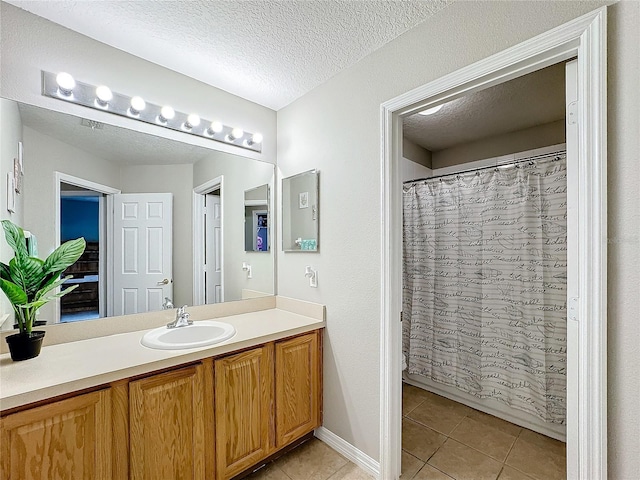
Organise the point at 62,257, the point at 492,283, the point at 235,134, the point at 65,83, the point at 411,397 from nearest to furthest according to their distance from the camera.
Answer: the point at 62,257 → the point at 65,83 → the point at 235,134 → the point at 492,283 → the point at 411,397

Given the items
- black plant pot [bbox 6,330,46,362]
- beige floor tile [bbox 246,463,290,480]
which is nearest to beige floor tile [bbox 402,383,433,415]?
beige floor tile [bbox 246,463,290,480]

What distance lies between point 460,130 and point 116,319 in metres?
3.06

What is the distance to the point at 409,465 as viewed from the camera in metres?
1.80

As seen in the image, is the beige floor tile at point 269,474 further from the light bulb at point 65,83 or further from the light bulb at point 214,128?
the light bulb at point 65,83

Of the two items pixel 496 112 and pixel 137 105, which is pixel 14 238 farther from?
pixel 496 112

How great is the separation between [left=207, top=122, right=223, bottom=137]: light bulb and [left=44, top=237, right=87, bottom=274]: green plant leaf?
1068 millimetres

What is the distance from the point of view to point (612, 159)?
3.28 ft

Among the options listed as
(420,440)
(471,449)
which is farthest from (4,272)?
(471,449)

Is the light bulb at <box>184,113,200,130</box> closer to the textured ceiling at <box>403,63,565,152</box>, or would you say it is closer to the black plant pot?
the black plant pot

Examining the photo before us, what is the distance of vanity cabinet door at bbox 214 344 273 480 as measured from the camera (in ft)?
5.01

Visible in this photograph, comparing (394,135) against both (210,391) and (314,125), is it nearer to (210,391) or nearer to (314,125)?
(314,125)

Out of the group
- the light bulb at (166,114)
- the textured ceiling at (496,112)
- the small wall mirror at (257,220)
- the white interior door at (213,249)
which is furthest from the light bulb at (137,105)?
the textured ceiling at (496,112)

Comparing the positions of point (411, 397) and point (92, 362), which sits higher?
point (92, 362)

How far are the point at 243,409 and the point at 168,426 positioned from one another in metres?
0.38
